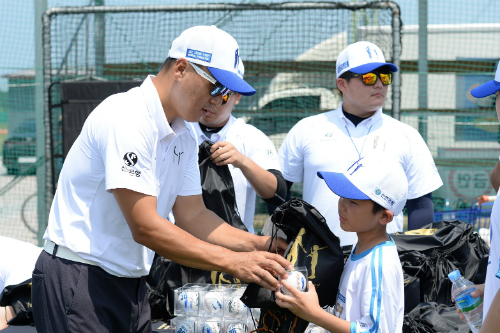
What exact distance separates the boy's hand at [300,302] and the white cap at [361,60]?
1907mm

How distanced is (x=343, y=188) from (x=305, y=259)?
13.2 inches

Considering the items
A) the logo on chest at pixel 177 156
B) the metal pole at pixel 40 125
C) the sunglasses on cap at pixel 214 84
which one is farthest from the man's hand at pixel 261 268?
the metal pole at pixel 40 125

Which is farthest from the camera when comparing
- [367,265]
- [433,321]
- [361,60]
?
[361,60]

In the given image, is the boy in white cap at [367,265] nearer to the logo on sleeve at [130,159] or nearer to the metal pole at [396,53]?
the logo on sleeve at [130,159]

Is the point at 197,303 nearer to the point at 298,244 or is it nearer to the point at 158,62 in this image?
the point at 298,244

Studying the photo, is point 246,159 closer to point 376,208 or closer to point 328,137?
point 328,137

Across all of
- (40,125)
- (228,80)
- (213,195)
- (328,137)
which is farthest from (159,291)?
(40,125)

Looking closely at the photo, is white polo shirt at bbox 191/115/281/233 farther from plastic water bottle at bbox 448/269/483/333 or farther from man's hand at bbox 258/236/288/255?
plastic water bottle at bbox 448/269/483/333

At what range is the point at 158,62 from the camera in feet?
23.3

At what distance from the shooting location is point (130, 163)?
6.50ft

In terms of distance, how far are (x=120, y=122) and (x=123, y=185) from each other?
0.79 feet

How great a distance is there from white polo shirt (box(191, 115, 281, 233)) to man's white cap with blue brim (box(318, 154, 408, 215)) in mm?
1335

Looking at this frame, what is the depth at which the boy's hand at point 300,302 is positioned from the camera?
6.87 feet

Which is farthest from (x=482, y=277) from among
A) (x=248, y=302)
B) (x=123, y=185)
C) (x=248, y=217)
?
(x=123, y=185)
